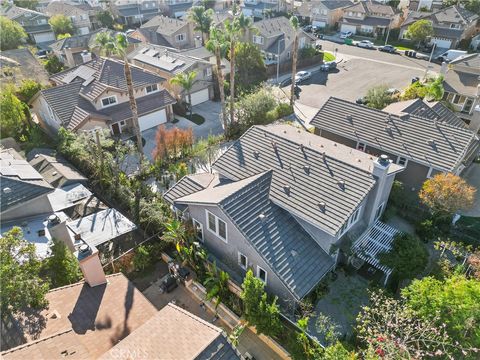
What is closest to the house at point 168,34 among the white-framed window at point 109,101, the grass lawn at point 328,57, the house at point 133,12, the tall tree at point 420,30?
the house at point 133,12

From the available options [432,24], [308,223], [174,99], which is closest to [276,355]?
[308,223]

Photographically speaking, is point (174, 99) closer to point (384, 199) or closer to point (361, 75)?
point (384, 199)

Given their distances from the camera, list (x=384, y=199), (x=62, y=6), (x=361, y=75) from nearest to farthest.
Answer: (x=384, y=199), (x=361, y=75), (x=62, y=6)

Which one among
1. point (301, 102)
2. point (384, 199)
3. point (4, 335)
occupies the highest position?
point (4, 335)

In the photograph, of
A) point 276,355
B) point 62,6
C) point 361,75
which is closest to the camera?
point 276,355

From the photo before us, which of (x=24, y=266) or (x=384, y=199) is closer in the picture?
(x=24, y=266)

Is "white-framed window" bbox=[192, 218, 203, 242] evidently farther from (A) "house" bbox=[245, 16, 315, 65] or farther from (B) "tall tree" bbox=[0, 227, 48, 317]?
(A) "house" bbox=[245, 16, 315, 65]
